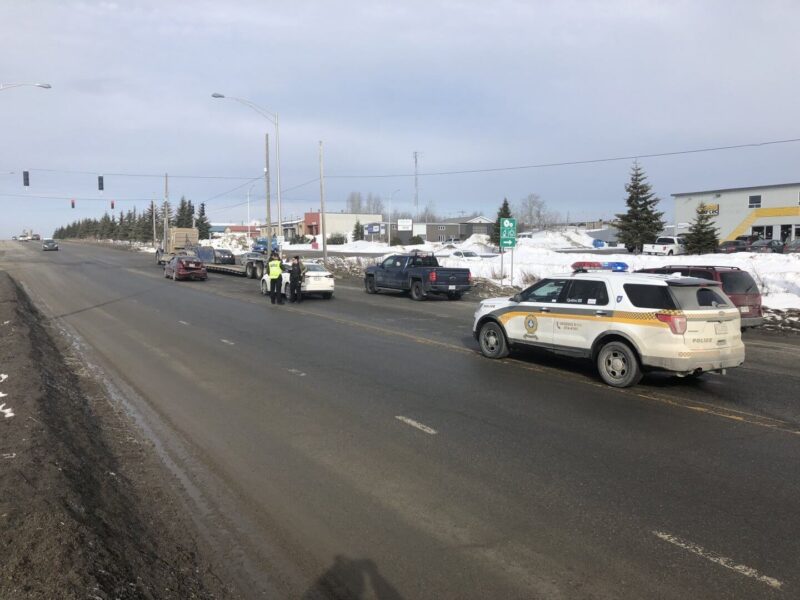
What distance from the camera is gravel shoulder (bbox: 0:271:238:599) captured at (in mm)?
3500

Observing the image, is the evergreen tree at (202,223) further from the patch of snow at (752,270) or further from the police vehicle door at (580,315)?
the police vehicle door at (580,315)

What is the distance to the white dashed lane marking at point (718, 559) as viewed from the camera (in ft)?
12.5

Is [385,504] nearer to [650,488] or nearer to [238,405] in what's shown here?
[650,488]

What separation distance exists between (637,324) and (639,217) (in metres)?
49.2

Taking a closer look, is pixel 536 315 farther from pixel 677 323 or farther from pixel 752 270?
pixel 752 270

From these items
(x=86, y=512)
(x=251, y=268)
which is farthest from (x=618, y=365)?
(x=251, y=268)

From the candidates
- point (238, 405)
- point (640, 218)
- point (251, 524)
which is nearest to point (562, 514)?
point (251, 524)

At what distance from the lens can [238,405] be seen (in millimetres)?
8234

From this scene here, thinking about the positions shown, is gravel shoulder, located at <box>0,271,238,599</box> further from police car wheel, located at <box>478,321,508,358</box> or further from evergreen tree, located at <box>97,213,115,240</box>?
evergreen tree, located at <box>97,213,115,240</box>

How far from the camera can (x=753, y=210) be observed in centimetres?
6388

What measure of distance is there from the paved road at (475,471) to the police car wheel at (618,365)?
0.92 feet

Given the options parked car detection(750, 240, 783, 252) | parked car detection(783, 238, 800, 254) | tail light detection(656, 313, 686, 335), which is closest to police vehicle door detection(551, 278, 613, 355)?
tail light detection(656, 313, 686, 335)

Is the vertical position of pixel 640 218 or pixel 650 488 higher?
pixel 640 218

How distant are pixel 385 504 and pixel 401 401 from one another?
3.29m
